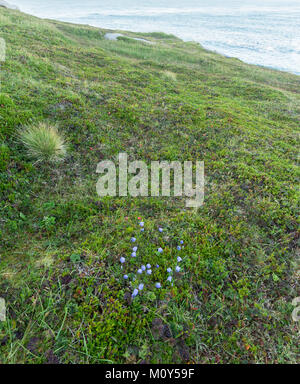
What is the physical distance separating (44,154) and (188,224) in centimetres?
476

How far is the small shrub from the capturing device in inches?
239

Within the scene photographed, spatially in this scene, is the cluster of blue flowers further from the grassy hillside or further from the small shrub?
the small shrub

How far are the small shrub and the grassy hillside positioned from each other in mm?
263

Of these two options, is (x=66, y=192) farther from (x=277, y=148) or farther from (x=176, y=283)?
(x=277, y=148)

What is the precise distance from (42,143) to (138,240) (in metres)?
4.14

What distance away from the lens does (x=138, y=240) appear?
15.4ft

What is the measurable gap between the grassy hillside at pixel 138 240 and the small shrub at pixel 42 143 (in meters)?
0.26

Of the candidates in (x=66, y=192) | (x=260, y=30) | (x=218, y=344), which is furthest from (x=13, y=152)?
(x=260, y=30)

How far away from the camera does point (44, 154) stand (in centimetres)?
622

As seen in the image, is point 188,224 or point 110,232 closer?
point 110,232

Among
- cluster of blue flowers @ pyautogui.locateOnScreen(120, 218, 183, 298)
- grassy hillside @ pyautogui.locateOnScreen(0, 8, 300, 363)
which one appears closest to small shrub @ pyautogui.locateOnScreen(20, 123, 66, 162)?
grassy hillside @ pyautogui.locateOnScreen(0, 8, 300, 363)

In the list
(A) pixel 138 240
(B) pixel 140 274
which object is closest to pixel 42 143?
(A) pixel 138 240

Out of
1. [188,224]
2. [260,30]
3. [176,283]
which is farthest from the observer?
[260,30]

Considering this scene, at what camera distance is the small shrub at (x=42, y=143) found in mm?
6059
